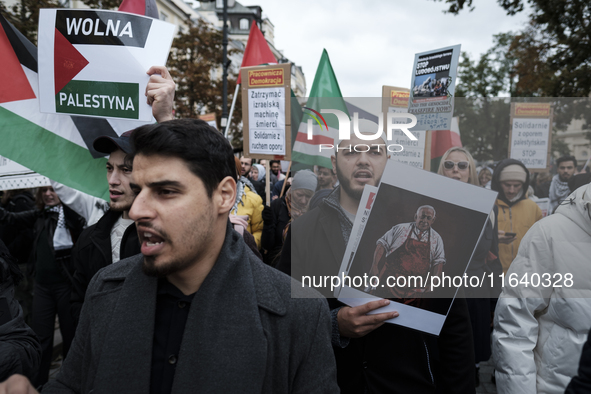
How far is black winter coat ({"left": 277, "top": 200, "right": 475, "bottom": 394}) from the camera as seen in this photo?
1987mm

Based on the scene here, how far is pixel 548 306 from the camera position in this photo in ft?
6.78

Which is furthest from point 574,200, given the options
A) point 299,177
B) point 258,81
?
point 258,81

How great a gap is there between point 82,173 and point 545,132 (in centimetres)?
288

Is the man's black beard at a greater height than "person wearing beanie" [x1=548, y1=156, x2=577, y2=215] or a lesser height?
lesser

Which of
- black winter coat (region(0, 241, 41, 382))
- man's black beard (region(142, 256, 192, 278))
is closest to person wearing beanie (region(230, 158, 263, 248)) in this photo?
black winter coat (region(0, 241, 41, 382))

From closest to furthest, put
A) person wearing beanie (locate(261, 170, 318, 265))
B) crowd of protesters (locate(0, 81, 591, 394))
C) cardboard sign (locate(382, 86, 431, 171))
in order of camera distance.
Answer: crowd of protesters (locate(0, 81, 591, 394)) < cardboard sign (locate(382, 86, 431, 171)) < person wearing beanie (locate(261, 170, 318, 265))

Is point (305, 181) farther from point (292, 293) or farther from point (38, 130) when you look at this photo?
point (38, 130)

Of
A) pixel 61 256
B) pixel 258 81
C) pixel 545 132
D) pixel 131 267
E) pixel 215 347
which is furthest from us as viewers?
pixel 258 81

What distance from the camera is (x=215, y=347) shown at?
1.42 meters

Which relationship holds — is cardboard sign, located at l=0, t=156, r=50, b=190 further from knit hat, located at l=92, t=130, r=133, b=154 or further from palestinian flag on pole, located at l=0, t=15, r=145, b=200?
knit hat, located at l=92, t=130, r=133, b=154

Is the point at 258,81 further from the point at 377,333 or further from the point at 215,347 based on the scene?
the point at 215,347

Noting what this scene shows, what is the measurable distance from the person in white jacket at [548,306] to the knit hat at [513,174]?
692mm

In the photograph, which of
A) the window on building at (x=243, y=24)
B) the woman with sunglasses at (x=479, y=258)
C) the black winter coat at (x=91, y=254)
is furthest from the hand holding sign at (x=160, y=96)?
the window on building at (x=243, y=24)

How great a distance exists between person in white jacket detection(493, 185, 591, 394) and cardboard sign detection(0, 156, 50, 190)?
2.79 meters
